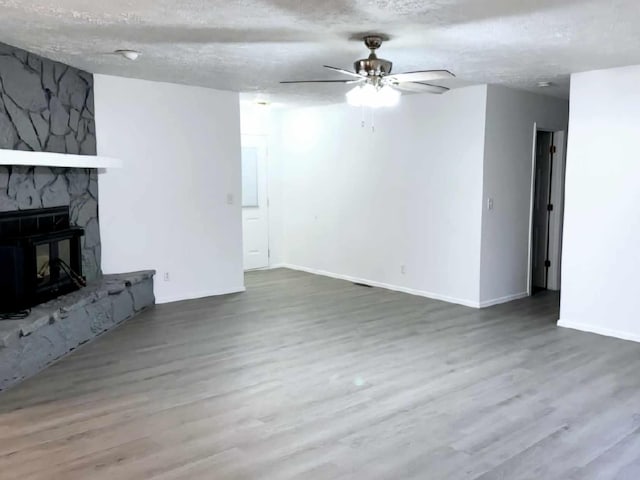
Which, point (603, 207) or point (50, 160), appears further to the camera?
point (603, 207)

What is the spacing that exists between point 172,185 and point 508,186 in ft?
12.0

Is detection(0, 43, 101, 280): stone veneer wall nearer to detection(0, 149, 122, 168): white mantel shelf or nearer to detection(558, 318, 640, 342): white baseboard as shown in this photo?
detection(0, 149, 122, 168): white mantel shelf

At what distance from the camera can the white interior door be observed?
8.05 meters

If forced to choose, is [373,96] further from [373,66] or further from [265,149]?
[265,149]

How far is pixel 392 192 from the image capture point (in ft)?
22.0

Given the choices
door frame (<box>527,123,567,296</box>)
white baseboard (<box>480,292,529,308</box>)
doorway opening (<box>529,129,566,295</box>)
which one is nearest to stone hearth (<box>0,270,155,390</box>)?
white baseboard (<box>480,292,529,308</box>)

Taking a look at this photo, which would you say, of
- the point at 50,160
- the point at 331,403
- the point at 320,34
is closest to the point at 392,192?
the point at 320,34

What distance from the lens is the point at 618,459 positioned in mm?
2730

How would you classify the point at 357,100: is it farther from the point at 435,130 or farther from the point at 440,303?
the point at 440,303

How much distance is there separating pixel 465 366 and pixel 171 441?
220cm

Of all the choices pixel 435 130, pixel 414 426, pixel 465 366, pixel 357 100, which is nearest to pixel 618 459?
pixel 414 426

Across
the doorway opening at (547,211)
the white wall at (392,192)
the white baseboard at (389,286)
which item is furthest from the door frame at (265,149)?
the doorway opening at (547,211)

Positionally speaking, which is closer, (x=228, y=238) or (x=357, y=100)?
(x=357, y=100)

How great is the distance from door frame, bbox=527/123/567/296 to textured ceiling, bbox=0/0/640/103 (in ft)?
5.10
